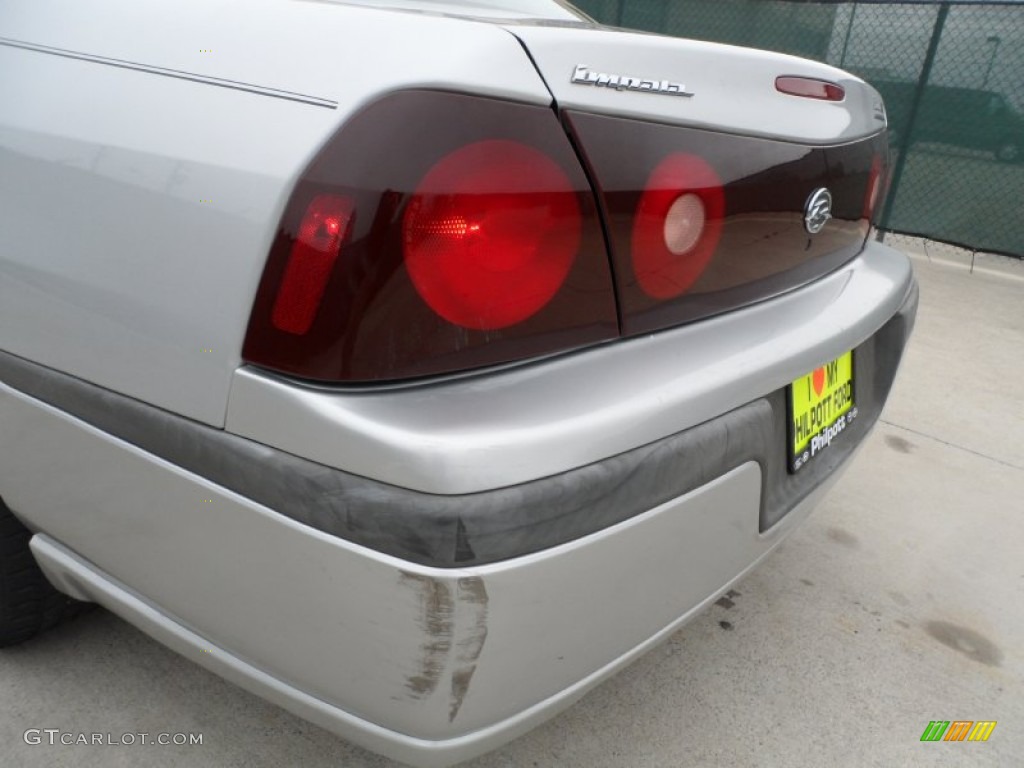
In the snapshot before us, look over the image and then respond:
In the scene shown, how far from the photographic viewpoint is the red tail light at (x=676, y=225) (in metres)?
1.10

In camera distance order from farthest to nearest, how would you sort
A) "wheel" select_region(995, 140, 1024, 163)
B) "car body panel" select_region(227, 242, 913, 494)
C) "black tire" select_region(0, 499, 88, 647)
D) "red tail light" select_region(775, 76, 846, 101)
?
"wheel" select_region(995, 140, 1024, 163) < "black tire" select_region(0, 499, 88, 647) < "red tail light" select_region(775, 76, 846, 101) < "car body panel" select_region(227, 242, 913, 494)

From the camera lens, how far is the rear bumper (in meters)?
0.94

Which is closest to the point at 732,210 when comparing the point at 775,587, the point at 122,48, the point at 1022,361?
the point at 122,48

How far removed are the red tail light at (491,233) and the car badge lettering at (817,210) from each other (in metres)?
0.55

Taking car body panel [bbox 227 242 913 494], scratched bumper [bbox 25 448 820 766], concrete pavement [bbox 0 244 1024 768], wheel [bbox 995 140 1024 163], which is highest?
car body panel [bbox 227 242 913 494]

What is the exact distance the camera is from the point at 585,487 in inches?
38.8

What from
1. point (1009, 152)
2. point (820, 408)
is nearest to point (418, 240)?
point (820, 408)

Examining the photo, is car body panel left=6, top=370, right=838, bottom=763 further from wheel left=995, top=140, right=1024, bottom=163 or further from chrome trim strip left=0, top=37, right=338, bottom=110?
wheel left=995, top=140, right=1024, bottom=163

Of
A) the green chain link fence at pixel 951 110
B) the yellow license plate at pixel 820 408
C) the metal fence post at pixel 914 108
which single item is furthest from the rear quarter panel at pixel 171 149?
the green chain link fence at pixel 951 110

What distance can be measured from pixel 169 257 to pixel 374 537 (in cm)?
44

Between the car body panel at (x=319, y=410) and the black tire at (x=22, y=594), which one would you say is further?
the black tire at (x=22, y=594)

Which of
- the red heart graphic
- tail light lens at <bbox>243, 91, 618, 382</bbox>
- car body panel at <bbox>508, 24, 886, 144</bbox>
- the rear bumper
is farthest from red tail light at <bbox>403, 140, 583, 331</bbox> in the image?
the red heart graphic

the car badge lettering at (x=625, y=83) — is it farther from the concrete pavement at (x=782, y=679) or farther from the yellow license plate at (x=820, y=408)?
the concrete pavement at (x=782, y=679)

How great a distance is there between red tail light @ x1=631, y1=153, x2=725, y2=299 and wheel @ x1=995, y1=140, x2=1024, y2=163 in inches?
229
